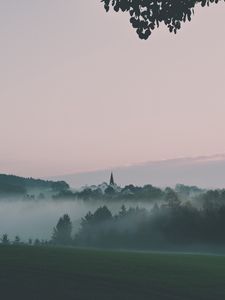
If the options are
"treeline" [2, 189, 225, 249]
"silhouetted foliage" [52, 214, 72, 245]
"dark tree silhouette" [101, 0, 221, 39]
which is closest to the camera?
"dark tree silhouette" [101, 0, 221, 39]

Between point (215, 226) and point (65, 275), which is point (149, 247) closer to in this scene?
point (215, 226)

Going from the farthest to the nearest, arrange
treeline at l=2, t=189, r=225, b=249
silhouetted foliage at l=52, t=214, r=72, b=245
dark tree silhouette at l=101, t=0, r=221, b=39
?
silhouetted foliage at l=52, t=214, r=72, b=245, treeline at l=2, t=189, r=225, b=249, dark tree silhouette at l=101, t=0, r=221, b=39

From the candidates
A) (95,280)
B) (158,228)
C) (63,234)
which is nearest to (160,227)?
(158,228)

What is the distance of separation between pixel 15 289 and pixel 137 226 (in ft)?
407

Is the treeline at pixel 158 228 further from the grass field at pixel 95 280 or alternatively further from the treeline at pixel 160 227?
the grass field at pixel 95 280

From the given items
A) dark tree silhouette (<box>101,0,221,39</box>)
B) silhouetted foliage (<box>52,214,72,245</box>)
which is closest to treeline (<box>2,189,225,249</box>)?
silhouetted foliage (<box>52,214,72,245</box>)

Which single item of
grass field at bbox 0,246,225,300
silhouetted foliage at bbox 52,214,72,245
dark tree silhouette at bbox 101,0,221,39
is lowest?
grass field at bbox 0,246,225,300

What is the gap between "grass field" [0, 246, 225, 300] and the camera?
23.4m

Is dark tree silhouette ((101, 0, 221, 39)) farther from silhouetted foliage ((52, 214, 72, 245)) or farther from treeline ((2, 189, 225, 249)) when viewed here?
silhouetted foliage ((52, 214, 72, 245))

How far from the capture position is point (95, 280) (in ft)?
88.0

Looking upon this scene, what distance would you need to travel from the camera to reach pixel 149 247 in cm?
13250

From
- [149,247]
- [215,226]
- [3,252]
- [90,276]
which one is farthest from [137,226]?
[90,276]

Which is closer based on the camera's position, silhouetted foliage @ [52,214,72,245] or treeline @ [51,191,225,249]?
treeline @ [51,191,225,249]

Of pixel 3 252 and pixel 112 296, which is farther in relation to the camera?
pixel 3 252
